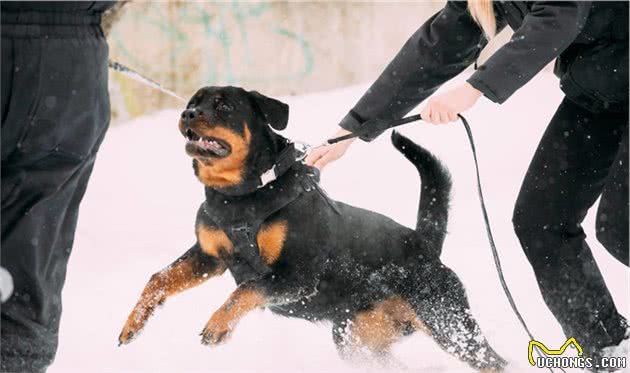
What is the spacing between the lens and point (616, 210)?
2.50 metres

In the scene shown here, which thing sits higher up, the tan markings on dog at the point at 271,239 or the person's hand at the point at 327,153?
the person's hand at the point at 327,153

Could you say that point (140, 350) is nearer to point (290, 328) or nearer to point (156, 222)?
point (290, 328)

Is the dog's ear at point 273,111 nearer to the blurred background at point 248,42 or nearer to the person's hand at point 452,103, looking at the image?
the person's hand at point 452,103

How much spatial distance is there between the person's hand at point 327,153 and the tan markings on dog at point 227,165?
28cm

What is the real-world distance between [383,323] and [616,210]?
3.80 ft

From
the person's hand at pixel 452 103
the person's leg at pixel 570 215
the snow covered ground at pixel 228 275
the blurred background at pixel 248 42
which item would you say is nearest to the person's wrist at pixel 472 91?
the person's hand at pixel 452 103

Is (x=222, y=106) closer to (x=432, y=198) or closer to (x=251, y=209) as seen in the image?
(x=251, y=209)

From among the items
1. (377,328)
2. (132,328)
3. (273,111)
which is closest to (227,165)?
(273,111)

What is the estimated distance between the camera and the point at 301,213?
3.10 m

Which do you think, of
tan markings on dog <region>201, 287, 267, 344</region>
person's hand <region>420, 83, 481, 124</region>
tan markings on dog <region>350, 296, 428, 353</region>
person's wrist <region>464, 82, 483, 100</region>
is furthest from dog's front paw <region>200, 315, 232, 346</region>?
person's wrist <region>464, 82, 483, 100</region>

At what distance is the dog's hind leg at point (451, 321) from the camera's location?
3320mm

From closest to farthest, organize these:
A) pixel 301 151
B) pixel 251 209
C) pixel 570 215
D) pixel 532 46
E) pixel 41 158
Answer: pixel 41 158 → pixel 532 46 → pixel 570 215 → pixel 251 209 → pixel 301 151

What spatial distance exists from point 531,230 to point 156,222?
4016 mm

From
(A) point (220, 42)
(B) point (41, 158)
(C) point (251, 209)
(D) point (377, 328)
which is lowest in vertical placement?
(A) point (220, 42)
